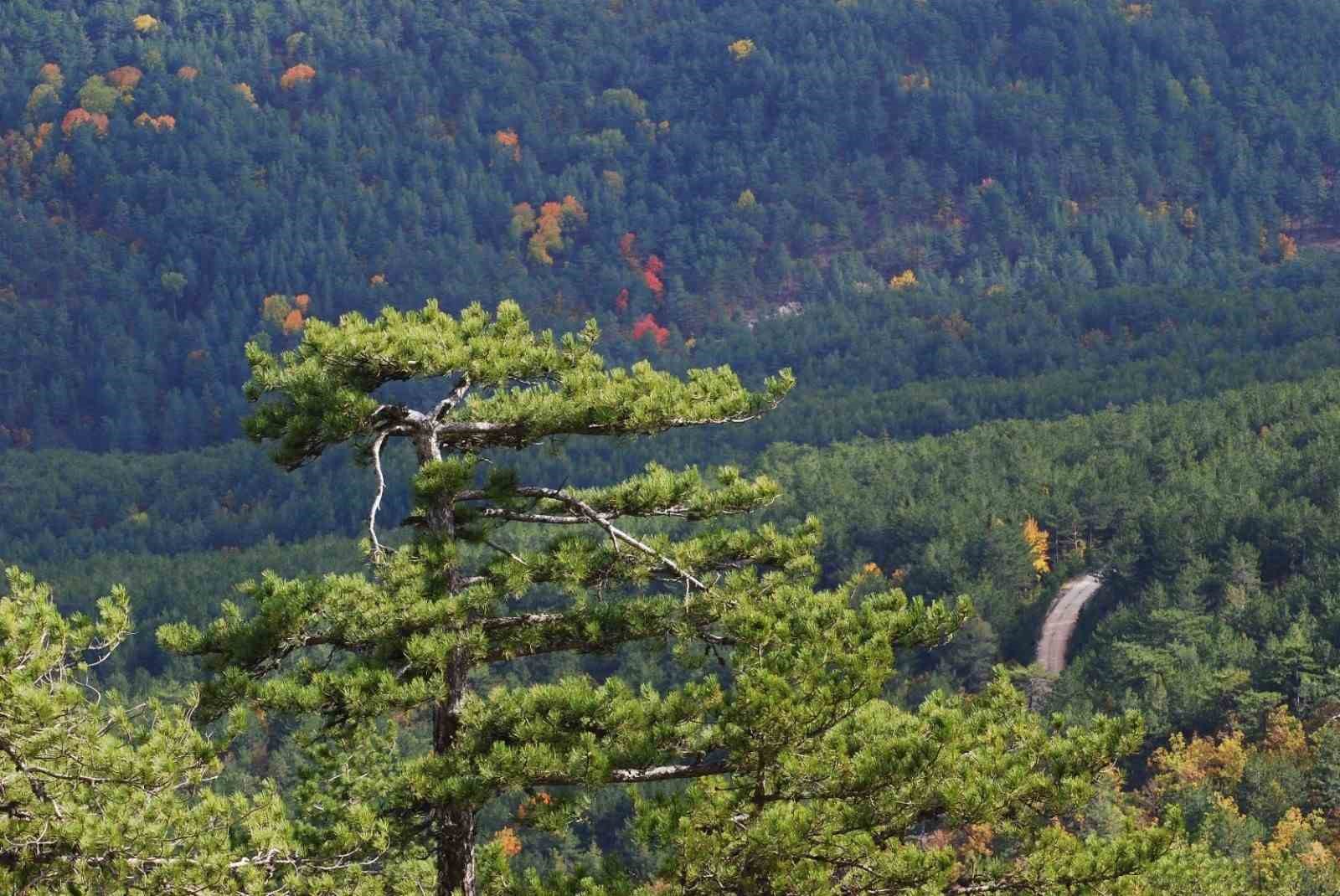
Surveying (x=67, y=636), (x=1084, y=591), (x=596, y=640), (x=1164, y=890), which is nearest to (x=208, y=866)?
(x=67, y=636)

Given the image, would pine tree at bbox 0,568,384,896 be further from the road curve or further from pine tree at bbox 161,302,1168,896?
the road curve

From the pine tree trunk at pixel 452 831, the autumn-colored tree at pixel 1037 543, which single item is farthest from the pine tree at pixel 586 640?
the autumn-colored tree at pixel 1037 543

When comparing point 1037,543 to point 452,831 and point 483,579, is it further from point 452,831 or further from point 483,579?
point 483,579

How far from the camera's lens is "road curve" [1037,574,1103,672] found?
133 meters

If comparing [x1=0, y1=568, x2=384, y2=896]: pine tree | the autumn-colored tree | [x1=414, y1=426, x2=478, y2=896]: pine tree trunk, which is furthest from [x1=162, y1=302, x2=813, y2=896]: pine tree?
the autumn-colored tree

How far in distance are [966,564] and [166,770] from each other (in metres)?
130

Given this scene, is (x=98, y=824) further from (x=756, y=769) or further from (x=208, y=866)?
(x=756, y=769)

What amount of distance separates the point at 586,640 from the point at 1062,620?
→ 115 metres

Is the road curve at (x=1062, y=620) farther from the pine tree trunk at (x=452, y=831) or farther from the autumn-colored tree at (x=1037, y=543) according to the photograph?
the pine tree trunk at (x=452, y=831)

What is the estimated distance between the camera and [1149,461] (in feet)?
538

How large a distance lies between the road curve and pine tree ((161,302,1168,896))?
103 m

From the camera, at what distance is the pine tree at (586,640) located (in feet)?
87.1

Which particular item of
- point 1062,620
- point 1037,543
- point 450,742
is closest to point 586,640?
point 450,742

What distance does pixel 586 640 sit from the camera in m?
27.8
